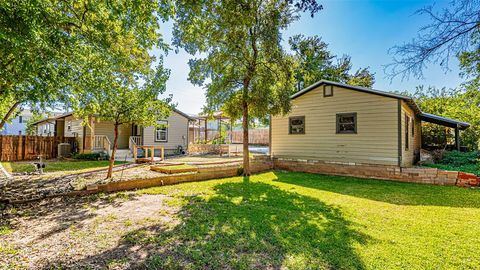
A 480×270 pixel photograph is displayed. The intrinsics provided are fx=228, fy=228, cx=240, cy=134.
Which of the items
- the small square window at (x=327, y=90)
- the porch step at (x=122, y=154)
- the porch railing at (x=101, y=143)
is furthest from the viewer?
the porch step at (x=122, y=154)

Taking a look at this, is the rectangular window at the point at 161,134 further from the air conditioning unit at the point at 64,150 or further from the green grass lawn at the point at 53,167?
the green grass lawn at the point at 53,167

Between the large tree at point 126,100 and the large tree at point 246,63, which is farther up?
the large tree at point 246,63

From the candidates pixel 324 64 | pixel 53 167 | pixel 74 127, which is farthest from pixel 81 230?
pixel 324 64

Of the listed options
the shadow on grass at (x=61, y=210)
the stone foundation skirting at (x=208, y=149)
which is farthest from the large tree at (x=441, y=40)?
the stone foundation skirting at (x=208, y=149)

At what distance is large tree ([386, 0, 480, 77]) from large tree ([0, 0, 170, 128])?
5.52 meters

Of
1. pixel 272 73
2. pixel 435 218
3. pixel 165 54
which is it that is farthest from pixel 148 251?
pixel 272 73

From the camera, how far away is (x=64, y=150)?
15219mm

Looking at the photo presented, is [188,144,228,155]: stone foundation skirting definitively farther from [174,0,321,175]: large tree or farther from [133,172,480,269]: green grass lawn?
[133,172,480,269]: green grass lawn

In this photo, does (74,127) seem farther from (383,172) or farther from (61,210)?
(383,172)

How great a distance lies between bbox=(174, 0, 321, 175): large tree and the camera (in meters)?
8.40

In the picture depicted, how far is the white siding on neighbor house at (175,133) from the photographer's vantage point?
16.9m

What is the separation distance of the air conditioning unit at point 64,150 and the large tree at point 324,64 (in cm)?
2067

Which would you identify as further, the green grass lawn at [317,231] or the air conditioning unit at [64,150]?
the air conditioning unit at [64,150]

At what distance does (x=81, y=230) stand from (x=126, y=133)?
15.0 meters
